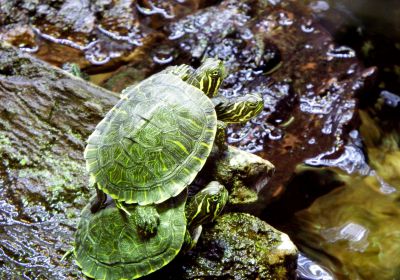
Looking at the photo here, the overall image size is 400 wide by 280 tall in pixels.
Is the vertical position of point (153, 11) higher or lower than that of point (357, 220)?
higher

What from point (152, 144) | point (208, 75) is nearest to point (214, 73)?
point (208, 75)

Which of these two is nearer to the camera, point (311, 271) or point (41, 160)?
point (41, 160)

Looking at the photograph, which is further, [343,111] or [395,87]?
[395,87]

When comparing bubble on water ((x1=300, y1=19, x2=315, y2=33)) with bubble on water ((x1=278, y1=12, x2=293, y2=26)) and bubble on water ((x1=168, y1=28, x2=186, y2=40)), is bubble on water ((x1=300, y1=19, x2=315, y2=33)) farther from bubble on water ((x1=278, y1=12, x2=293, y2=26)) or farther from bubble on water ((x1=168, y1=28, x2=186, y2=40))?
bubble on water ((x1=168, y1=28, x2=186, y2=40))

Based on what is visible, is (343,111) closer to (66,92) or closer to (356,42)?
(356,42)

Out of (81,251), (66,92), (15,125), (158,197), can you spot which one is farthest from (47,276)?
(66,92)

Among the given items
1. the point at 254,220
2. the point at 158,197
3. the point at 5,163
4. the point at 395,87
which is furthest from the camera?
the point at 395,87

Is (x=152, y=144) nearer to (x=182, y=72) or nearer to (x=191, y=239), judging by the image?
(x=191, y=239)

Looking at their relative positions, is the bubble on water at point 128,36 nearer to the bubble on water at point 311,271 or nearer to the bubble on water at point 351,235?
the bubble on water at point 351,235
